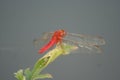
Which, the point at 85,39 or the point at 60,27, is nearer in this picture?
the point at 85,39

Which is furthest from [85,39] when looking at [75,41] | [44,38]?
[44,38]

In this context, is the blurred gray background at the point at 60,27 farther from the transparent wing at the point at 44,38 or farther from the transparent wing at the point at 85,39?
the transparent wing at the point at 85,39

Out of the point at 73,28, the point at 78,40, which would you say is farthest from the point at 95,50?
the point at 73,28

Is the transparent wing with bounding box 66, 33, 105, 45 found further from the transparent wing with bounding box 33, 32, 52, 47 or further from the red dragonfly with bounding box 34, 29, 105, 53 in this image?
the transparent wing with bounding box 33, 32, 52, 47

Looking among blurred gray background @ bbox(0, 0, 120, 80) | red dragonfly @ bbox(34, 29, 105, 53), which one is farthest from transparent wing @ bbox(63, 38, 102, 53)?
blurred gray background @ bbox(0, 0, 120, 80)

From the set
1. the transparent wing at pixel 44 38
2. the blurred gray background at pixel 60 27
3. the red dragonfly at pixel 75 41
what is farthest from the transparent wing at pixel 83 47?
the blurred gray background at pixel 60 27

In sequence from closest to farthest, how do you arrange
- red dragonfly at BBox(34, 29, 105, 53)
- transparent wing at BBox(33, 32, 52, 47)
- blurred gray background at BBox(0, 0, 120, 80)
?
red dragonfly at BBox(34, 29, 105, 53)
transparent wing at BBox(33, 32, 52, 47)
blurred gray background at BBox(0, 0, 120, 80)

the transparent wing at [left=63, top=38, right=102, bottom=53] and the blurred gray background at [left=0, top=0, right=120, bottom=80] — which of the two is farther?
the blurred gray background at [left=0, top=0, right=120, bottom=80]

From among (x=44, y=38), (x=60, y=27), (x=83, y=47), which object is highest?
(x=60, y=27)

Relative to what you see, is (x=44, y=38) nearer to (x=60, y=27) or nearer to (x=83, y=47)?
(x=83, y=47)
